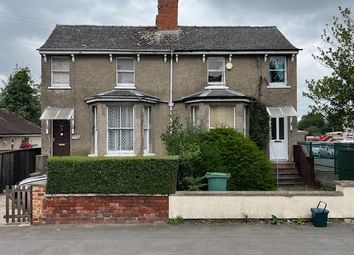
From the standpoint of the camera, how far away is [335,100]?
14.3 meters

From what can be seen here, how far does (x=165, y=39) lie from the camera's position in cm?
2064

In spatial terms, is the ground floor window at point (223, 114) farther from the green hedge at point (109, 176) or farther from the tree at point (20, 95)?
the tree at point (20, 95)

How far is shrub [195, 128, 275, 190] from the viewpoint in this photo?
12.9 m

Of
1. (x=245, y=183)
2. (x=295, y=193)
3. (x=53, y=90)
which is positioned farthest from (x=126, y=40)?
(x=295, y=193)

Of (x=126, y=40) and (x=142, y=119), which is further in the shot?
(x=126, y=40)

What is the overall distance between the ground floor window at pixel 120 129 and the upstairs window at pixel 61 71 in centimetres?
287

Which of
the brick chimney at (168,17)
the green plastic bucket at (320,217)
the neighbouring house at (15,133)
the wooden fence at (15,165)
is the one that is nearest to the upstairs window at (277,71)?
the brick chimney at (168,17)

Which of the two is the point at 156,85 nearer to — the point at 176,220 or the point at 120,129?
the point at 120,129

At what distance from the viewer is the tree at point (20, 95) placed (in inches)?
1839

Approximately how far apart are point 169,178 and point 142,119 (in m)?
8.28

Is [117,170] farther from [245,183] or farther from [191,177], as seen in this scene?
[245,183]

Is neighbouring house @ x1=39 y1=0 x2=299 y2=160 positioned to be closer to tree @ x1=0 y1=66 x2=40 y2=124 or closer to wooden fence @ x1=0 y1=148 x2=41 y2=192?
wooden fence @ x1=0 y1=148 x2=41 y2=192

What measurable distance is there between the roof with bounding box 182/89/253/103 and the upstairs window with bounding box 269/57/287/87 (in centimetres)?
192

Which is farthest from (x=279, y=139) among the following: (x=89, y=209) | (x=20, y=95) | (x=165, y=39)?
(x=20, y=95)
